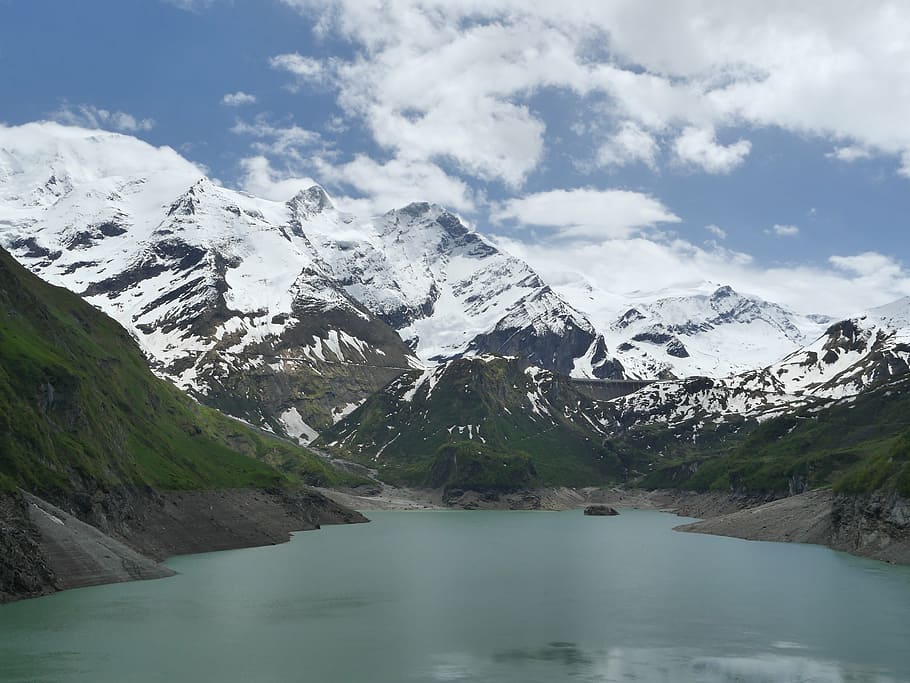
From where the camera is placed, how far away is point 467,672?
66500 mm

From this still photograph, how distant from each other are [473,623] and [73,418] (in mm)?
74013

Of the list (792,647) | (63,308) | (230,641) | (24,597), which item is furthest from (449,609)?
(63,308)

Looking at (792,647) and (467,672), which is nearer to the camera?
(467,672)

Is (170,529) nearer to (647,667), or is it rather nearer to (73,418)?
(73,418)

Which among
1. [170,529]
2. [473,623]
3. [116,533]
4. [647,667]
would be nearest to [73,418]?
[116,533]

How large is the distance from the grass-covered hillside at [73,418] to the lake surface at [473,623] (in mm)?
18745

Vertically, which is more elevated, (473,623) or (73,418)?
(73,418)

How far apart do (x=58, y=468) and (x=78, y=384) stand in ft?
79.1

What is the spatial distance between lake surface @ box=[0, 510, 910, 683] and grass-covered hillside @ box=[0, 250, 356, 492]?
61.5ft

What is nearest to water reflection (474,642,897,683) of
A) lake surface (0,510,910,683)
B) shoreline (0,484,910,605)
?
lake surface (0,510,910,683)

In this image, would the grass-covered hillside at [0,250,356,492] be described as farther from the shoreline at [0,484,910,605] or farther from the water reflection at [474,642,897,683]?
the water reflection at [474,642,897,683]

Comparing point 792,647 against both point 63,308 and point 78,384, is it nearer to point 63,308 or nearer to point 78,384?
point 78,384

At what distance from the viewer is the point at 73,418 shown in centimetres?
13075

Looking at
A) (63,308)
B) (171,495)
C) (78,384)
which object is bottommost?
(171,495)
